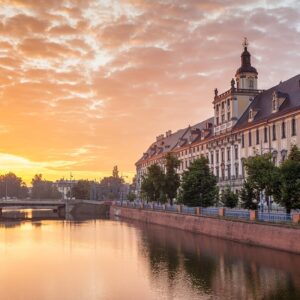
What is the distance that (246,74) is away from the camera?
89.9 metres

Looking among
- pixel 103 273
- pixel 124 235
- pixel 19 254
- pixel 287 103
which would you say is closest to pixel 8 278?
pixel 103 273

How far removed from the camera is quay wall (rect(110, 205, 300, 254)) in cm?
4359

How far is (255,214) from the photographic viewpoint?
50.8 m

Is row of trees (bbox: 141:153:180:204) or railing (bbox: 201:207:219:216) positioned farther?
row of trees (bbox: 141:153:180:204)

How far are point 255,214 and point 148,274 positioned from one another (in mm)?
17150

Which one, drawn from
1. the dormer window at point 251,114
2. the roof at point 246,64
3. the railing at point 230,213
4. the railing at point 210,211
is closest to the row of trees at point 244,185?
the railing at point 230,213

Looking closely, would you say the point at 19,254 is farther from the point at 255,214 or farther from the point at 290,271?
the point at 290,271

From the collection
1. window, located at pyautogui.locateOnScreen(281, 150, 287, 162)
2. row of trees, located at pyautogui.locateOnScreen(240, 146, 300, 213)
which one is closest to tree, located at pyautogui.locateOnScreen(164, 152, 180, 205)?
window, located at pyautogui.locateOnScreen(281, 150, 287, 162)

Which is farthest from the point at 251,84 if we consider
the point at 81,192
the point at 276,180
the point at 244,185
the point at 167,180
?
the point at 81,192

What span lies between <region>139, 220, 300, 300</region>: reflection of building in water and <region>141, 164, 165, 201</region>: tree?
36470 mm

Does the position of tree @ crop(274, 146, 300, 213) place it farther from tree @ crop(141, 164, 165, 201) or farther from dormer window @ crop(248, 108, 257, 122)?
tree @ crop(141, 164, 165, 201)

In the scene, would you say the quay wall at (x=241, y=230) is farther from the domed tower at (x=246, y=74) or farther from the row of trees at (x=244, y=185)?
the domed tower at (x=246, y=74)

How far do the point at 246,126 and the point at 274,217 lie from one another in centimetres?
3247

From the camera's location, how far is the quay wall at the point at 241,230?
143 feet
